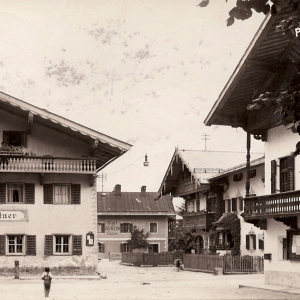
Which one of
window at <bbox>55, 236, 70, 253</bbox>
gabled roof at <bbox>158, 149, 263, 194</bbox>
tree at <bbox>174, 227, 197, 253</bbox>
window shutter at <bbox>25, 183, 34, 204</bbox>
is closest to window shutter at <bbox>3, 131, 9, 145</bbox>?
window shutter at <bbox>25, 183, 34, 204</bbox>

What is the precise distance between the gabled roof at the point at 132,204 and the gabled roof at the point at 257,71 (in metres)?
48.2

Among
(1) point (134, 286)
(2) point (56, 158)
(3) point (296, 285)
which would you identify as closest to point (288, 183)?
(3) point (296, 285)

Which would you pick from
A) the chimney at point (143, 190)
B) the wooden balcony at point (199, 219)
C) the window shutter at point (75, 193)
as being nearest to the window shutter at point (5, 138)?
the window shutter at point (75, 193)

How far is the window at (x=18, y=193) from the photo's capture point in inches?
1338

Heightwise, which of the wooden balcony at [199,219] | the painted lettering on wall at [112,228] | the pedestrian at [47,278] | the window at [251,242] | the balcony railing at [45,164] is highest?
the balcony railing at [45,164]

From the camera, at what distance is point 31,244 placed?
3400 centimetres

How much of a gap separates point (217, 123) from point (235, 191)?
17474mm

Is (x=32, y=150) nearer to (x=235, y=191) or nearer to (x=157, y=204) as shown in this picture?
(x=235, y=191)

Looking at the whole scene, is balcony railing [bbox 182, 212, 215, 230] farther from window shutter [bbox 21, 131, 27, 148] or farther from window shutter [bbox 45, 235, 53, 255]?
window shutter [bbox 21, 131, 27, 148]

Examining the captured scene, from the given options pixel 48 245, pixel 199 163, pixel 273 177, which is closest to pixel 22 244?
pixel 48 245

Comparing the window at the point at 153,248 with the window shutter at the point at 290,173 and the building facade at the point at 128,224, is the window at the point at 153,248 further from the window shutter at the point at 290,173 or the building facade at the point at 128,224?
the window shutter at the point at 290,173

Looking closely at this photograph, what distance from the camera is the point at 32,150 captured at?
3434cm

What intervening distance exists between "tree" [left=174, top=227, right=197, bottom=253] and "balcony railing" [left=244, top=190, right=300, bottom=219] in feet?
78.5

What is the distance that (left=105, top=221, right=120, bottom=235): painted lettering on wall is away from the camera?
7419 cm
